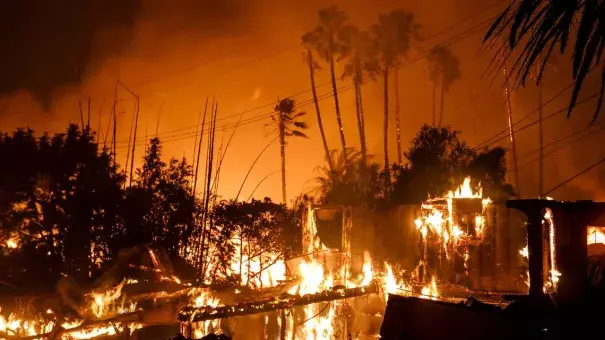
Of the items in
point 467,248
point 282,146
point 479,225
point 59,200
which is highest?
point 282,146

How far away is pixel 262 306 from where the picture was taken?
430 inches

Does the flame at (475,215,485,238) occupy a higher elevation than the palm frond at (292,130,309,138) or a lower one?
lower

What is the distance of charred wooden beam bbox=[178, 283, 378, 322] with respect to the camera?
9.71 m

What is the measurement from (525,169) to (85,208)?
35852 millimetres

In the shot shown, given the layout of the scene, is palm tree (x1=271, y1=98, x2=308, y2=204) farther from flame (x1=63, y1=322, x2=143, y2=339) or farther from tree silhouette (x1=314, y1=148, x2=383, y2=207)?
flame (x1=63, y1=322, x2=143, y2=339)

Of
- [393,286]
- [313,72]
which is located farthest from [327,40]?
[393,286]

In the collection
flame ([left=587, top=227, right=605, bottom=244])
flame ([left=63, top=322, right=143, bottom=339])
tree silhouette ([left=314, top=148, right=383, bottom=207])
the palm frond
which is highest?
the palm frond

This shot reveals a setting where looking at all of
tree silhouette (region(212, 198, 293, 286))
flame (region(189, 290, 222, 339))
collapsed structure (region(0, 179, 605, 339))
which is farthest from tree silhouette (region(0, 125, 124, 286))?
flame (region(189, 290, 222, 339))

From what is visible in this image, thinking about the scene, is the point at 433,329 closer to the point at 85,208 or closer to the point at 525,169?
the point at 85,208

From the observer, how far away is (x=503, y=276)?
733 inches

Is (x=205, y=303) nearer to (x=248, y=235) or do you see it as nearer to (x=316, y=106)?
(x=248, y=235)

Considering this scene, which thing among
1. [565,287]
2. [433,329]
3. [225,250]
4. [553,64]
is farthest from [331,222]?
[553,64]

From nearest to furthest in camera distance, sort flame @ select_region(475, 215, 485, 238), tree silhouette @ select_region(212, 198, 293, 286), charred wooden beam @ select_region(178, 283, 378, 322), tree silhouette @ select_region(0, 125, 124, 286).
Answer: charred wooden beam @ select_region(178, 283, 378, 322) < tree silhouette @ select_region(0, 125, 124, 286) < flame @ select_region(475, 215, 485, 238) < tree silhouette @ select_region(212, 198, 293, 286)

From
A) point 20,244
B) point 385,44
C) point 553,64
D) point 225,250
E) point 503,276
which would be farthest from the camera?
point 553,64
